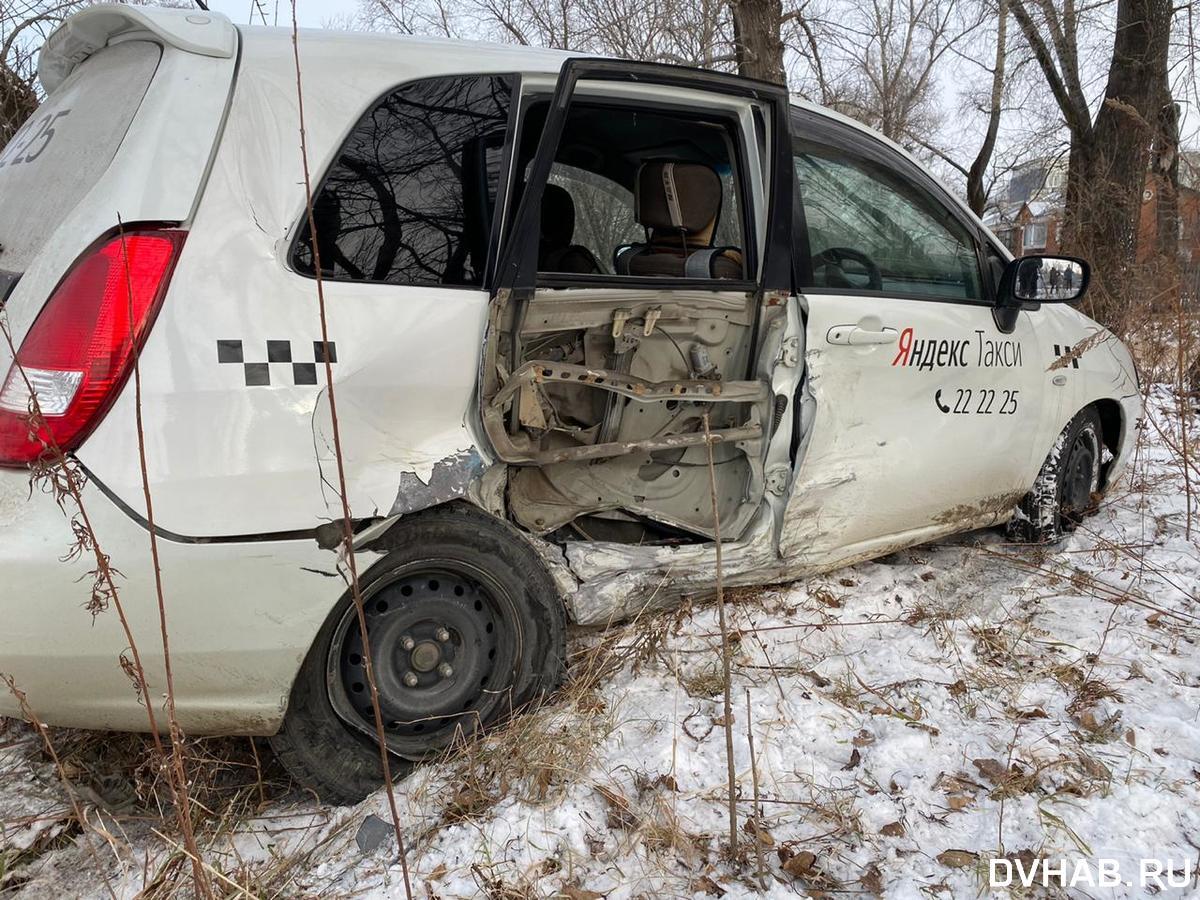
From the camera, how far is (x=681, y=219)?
313 centimetres

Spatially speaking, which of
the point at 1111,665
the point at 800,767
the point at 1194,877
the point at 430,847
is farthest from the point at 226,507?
the point at 1111,665

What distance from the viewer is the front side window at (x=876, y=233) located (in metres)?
2.96

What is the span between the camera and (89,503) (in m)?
1.80

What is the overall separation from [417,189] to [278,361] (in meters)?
0.63

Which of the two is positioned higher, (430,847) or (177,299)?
(177,299)

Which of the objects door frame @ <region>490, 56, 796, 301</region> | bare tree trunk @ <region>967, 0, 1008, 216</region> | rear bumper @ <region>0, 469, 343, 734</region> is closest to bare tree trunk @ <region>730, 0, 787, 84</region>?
door frame @ <region>490, 56, 796, 301</region>

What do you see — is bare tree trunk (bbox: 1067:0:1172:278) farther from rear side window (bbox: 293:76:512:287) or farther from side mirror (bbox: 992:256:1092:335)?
rear side window (bbox: 293:76:512:287)

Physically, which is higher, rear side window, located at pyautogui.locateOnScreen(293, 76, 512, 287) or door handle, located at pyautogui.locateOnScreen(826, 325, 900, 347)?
rear side window, located at pyautogui.locateOnScreen(293, 76, 512, 287)

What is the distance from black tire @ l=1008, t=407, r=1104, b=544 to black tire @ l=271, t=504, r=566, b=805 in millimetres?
2545

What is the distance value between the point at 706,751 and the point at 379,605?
3.37ft

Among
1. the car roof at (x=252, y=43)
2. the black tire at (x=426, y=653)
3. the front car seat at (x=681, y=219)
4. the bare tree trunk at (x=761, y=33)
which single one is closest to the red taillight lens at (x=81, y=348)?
the car roof at (x=252, y=43)

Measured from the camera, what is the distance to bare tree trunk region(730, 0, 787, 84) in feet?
22.8

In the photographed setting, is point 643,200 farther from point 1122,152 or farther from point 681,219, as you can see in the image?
point 1122,152

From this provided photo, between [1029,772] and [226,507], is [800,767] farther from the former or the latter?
[226,507]
